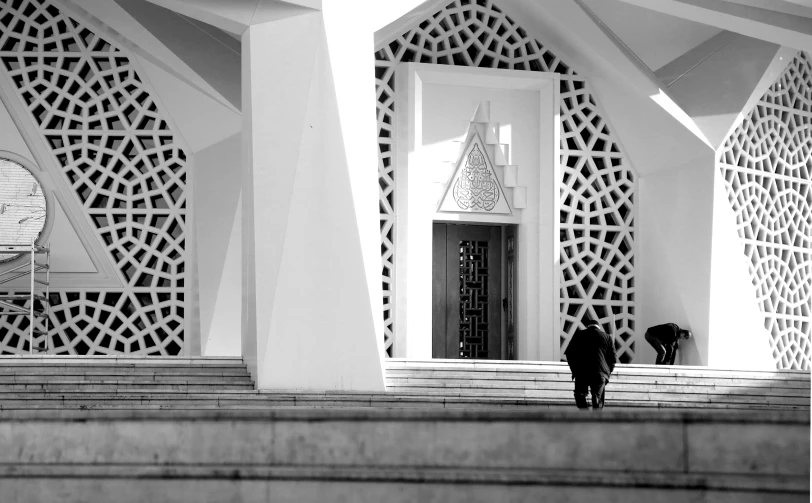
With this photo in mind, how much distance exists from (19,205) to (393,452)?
9080 mm

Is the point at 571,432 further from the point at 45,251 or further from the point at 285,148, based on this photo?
the point at 45,251

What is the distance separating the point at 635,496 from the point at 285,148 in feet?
19.5

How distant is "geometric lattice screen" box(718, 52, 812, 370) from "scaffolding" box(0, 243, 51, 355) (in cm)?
868

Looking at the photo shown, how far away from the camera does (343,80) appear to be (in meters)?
11.3

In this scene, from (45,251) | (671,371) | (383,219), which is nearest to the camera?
(671,371)

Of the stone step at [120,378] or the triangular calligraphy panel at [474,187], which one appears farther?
the triangular calligraphy panel at [474,187]

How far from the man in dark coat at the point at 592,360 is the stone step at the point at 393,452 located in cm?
339

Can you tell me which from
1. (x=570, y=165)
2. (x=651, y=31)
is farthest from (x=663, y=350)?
(x=651, y=31)

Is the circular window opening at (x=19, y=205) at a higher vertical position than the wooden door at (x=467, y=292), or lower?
higher

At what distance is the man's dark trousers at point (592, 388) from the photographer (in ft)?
32.1

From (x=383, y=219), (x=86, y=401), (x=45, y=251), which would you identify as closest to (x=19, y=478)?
(x=86, y=401)

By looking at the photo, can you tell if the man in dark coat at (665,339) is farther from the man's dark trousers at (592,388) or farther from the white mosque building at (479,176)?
the man's dark trousers at (592,388)

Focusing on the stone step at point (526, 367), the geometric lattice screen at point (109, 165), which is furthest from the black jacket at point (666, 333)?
the geometric lattice screen at point (109, 165)

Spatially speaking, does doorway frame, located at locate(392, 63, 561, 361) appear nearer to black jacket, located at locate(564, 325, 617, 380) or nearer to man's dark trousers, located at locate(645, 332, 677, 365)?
man's dark trousers, located at locate(645, 332, 677, 365)
